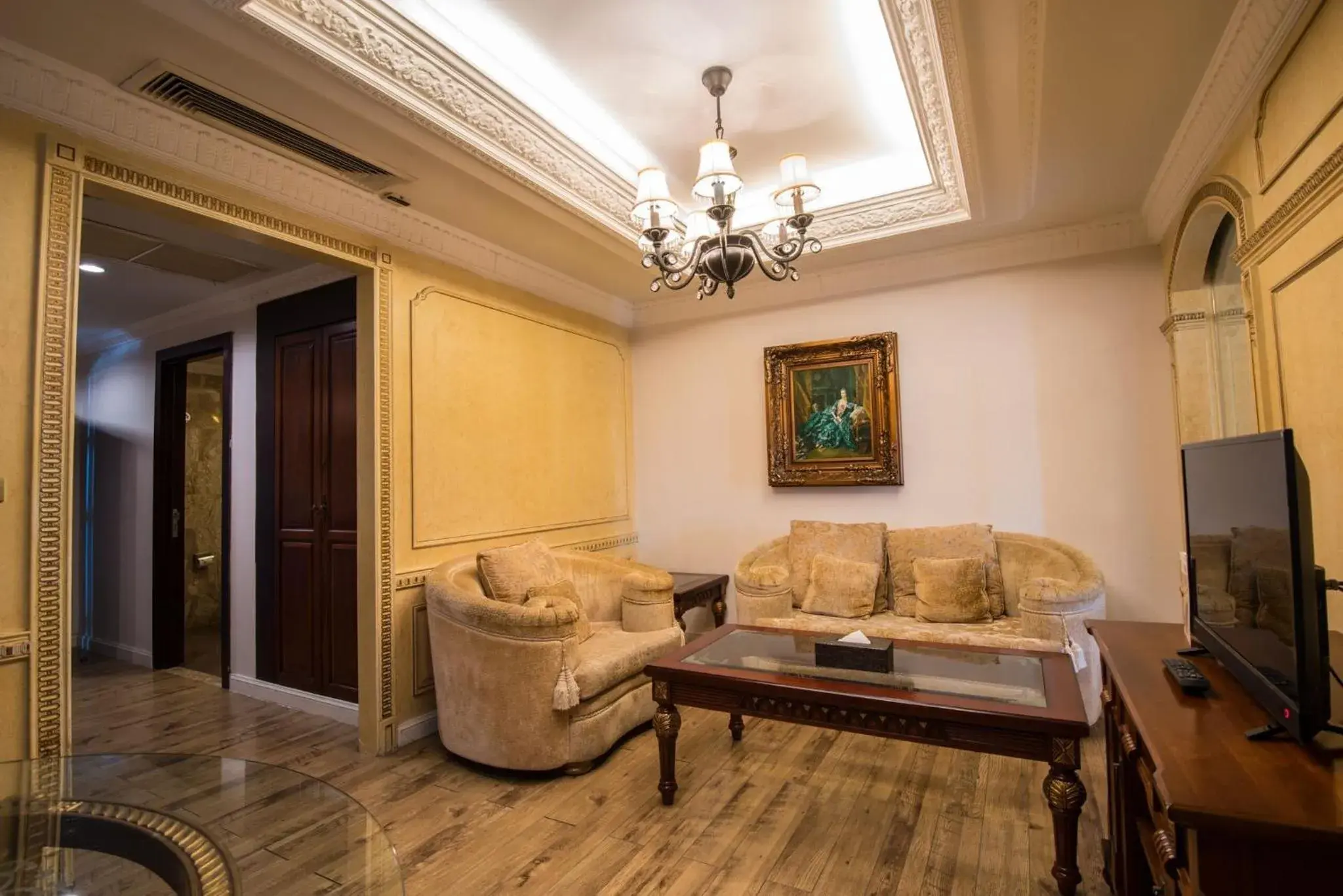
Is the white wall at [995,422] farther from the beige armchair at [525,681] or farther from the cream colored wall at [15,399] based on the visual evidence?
the cream colored wall at [15,399]

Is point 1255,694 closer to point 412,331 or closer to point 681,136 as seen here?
→ point 681,136

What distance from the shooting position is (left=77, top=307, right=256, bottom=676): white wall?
4.09 meters

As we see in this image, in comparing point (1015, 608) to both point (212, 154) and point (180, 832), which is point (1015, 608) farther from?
point (212, 154)

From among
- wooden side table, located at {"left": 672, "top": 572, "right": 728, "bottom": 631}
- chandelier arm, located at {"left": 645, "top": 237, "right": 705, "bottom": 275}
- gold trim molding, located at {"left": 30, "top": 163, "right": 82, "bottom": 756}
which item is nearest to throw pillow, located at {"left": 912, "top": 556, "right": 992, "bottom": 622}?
wooden side table, located at {"left": 672, "top": 572, "right": 728, "bottom": 631}

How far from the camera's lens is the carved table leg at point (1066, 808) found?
1.84 metres

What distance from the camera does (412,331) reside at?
10.8ft

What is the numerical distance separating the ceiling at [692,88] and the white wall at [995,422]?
1.78 ft

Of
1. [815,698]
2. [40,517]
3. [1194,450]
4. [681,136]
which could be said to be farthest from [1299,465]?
[40,517]

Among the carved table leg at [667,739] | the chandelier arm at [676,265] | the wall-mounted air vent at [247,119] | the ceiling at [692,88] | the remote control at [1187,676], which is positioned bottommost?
the carved table leg at [667,739]

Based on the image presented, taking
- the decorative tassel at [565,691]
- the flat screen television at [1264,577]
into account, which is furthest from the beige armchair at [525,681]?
the flat screen television at [1264,577]

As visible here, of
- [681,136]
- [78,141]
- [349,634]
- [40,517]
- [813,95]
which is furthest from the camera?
[349,634]

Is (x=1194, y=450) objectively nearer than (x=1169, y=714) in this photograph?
No

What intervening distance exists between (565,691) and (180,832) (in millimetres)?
1428

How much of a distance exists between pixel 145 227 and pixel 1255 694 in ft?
14.8
